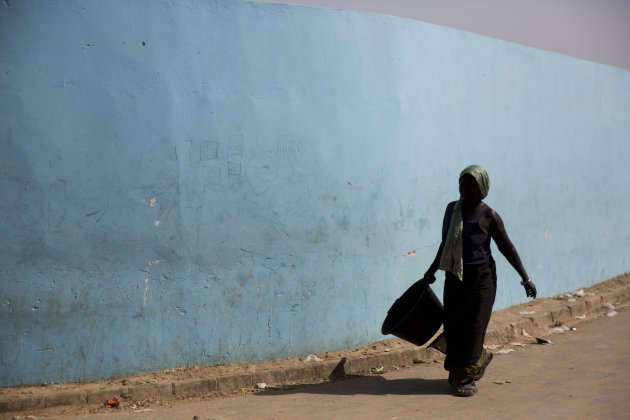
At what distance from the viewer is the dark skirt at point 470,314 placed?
16.9ft

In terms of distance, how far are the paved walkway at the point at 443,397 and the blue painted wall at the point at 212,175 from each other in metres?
0.60

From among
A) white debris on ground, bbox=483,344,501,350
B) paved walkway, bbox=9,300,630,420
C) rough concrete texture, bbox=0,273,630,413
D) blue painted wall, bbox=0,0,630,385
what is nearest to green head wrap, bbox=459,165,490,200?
blue painted wall, bbox=0,0,630,385

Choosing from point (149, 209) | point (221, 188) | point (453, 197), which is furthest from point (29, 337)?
point (453, 197)

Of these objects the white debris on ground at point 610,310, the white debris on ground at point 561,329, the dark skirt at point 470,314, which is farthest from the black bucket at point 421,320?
the white debris on ground at point 610,310

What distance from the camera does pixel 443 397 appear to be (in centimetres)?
516

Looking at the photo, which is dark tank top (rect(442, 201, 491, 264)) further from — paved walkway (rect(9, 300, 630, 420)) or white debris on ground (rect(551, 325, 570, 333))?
white debris on ground (rect(551, 325, 570, 333))

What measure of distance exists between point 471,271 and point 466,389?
2.97ft

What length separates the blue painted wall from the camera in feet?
16.9

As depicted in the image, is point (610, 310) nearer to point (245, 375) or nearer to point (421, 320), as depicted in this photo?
point (421, 320)

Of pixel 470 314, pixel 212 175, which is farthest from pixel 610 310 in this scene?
pixel 212 175

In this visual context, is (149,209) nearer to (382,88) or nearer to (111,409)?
(111,409)

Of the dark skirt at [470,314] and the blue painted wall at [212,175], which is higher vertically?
the blue painted wall at [212,175]

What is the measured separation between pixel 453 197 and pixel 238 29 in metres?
3.01

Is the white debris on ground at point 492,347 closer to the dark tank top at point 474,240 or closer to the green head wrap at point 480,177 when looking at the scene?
the dark tank top at point 474,240
